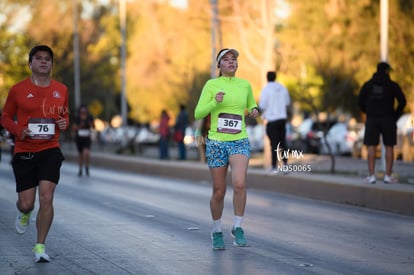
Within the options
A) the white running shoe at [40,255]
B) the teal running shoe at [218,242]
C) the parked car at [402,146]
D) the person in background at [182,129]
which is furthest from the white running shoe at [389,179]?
the person in background at [182,129]

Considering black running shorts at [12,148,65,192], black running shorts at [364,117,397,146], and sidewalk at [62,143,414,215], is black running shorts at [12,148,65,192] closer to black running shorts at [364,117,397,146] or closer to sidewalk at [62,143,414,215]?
sidewalk at [62,143,414,215]

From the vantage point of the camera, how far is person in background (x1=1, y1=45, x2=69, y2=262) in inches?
377

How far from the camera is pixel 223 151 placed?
1060cm

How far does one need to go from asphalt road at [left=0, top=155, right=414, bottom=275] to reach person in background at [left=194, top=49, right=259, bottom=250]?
0.60 metres

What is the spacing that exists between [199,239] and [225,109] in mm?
1741

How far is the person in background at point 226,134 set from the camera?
10570mm

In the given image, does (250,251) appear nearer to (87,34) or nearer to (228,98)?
(228,98)

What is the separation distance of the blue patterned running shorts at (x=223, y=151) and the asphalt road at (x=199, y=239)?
91cm

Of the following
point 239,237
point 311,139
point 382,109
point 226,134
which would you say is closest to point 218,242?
point 239,237

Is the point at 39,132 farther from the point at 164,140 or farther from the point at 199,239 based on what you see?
the point at 164,140

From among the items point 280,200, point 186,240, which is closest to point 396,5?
Answer: point 280,200

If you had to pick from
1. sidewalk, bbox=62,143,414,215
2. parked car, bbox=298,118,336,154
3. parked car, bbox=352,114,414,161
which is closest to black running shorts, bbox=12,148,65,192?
sidewalk, bbox=62,143,414,215

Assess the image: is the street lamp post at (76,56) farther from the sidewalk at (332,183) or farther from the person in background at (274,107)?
the person in background at (274,107)

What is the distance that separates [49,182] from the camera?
956 cm
